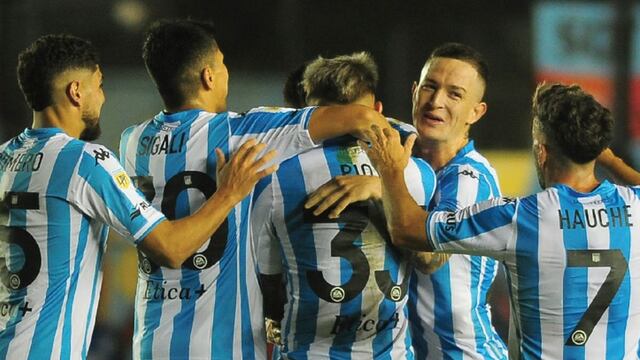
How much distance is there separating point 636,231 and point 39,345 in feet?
6.76

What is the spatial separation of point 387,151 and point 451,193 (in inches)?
15.3

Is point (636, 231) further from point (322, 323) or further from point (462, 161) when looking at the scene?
point (322, 323)

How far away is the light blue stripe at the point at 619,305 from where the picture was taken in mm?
3462

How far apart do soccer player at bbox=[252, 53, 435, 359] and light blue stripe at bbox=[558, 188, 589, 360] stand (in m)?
0.64

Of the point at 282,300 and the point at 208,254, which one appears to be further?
the point at 282,300

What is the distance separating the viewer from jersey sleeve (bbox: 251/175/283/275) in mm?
3893

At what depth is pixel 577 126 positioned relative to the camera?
3.45m

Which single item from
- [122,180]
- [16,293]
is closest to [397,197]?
[122,180]

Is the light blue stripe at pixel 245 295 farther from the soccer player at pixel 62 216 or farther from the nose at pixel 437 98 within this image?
the nose at pixel 437 98

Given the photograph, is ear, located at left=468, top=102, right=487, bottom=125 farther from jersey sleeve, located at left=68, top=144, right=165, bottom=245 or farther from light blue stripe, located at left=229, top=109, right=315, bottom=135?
jersey sleeve, located at left=68, top=144, right=165, bottom=245

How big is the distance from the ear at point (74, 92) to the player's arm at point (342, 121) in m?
0.83

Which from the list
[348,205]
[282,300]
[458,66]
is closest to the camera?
[348,205]

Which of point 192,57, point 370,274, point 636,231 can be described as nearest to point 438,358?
point 370,274

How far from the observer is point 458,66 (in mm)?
4344
